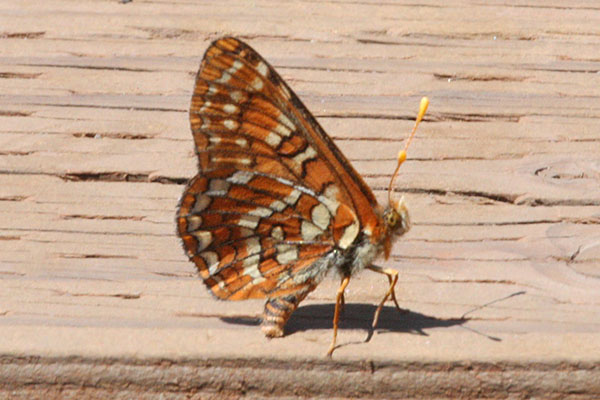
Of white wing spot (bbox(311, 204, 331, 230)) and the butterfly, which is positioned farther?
white wing spot (bbox(311, 204, 331, 230))

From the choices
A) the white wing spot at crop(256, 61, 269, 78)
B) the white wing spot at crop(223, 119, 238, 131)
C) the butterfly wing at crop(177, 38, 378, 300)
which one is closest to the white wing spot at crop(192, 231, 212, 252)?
the butterfly wing at crop(177, 38, 378, 300)

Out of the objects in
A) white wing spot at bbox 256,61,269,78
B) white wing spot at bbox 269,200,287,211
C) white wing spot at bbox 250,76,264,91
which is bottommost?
white wing spot at bbox 269,200,287,211

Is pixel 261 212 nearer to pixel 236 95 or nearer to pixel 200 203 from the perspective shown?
pixel 200 203

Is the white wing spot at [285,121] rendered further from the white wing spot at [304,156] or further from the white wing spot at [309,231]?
the white wing spot at [309,231]

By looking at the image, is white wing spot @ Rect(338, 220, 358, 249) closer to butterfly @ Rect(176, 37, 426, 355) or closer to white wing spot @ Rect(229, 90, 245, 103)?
butterfly @ Rect(176, 37, 426, 355)

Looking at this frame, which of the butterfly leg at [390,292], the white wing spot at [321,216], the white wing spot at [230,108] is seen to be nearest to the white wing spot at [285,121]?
the white wing spot at [230,108]

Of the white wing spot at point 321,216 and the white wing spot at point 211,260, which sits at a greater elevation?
the white wing spot at point 211,260

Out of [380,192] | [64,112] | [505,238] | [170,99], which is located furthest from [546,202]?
[64,112]
